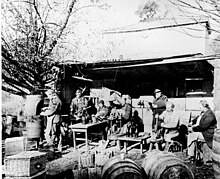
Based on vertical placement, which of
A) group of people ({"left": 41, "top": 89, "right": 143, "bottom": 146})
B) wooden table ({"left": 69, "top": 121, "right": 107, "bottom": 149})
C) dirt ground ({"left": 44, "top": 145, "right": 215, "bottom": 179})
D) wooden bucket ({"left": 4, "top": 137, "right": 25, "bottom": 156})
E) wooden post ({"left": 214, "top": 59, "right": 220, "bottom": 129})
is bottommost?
dirt ground ({"left": 44, "top": 145, "right": 215, "bottom": 179})

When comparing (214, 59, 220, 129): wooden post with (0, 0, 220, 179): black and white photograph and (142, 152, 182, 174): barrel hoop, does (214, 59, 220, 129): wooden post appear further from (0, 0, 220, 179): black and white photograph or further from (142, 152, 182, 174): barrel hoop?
(142, 152, 182, 174): barrel hoop

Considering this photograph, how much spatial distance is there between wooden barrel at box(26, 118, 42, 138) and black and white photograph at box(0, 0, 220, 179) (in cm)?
1

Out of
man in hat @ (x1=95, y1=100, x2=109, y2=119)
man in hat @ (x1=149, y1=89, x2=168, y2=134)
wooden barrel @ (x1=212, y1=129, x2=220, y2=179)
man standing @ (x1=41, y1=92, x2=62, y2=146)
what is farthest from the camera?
man in hat @ (x1=95, y1=100, x2=109, y2=119)

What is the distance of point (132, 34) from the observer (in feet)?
10.4

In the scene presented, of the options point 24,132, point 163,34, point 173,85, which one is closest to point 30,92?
point 24,132

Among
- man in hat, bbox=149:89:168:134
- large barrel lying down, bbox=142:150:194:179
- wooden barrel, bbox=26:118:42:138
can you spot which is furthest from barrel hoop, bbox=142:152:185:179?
man in hat, bbox=149:89:168:134

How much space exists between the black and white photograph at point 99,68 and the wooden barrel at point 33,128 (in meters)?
0.01

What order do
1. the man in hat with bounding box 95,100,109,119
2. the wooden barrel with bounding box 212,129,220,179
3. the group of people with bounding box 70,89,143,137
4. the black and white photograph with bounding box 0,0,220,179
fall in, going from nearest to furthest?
the wooden barrel with bounding box 212,129,220,179
the black and white photograph with bounding box 0,0,220,179
the group of people with bounding box 70,89,143,137
the man in hat with bounding box 95,100,109,119

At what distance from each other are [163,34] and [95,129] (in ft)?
5.98

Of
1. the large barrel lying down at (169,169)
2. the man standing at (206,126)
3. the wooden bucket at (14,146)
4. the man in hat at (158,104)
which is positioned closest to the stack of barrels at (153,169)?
the large barrel lying down at (169,169)

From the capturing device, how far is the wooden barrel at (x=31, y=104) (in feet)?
11.0

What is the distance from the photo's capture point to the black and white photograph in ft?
8.41

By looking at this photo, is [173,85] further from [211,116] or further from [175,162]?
[175,162]

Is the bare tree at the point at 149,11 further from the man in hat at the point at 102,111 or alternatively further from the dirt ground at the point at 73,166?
the man in hat at the point at 102,111
